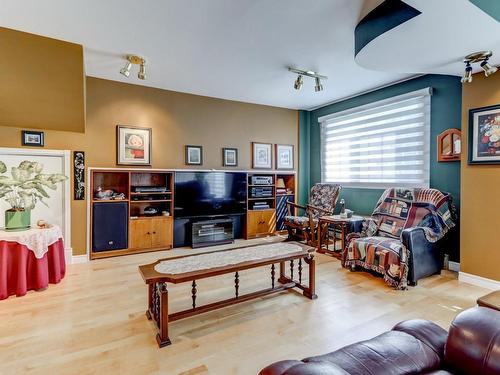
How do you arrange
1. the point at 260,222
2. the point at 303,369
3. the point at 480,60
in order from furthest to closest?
the point at 260,222
the point at 480,60
the point at 303,369

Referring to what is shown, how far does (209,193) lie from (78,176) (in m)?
1.97

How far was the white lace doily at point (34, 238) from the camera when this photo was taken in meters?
2.76

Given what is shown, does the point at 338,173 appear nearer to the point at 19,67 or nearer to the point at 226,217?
the point at 226,217

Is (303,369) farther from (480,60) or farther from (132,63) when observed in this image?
(132,63)

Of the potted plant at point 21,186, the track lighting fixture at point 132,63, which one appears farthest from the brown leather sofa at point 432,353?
the track lighting fixture at point 132,63

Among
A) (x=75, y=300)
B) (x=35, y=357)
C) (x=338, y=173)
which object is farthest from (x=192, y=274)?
(x=338, y=173)

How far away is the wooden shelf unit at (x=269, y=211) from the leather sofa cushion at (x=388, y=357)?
13.4ft

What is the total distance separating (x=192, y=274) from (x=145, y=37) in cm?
246

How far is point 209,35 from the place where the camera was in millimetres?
2873

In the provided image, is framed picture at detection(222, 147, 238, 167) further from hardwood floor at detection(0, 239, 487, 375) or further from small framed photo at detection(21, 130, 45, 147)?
small framed photo at detection(21, 130, 45, 147)

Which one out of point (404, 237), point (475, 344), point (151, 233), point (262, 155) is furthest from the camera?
point (262, 155)

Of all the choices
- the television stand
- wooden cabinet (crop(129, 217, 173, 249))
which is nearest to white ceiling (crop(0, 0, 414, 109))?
wooden cabinet (crop(129, 217, 173, 249))

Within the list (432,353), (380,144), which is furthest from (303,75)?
(432,353)

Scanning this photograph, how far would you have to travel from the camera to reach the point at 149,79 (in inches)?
165
